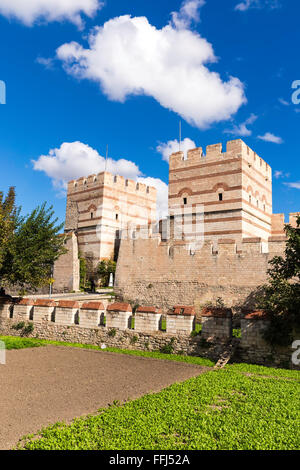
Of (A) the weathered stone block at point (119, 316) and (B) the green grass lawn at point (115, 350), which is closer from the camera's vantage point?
(B) the green grass lawn at point (115, 350)

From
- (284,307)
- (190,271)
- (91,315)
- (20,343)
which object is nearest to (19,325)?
(20,343)

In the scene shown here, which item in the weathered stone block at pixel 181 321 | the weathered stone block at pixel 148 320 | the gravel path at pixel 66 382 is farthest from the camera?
the weathered stone block at pixel 148 320

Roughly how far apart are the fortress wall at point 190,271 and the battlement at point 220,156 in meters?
6.57

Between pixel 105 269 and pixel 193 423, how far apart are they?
75.7ft

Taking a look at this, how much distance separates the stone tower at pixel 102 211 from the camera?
1153 inches

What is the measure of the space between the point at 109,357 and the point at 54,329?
3.82 metres

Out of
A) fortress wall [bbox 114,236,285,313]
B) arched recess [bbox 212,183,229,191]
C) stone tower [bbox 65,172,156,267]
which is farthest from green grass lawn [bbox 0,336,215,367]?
stone tower [bbox 65,172,156,267]

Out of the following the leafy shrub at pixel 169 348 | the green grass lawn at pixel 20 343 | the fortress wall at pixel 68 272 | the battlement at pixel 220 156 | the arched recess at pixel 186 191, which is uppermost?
the battlement at pixel 220 156

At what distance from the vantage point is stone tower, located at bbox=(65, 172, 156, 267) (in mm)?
29281

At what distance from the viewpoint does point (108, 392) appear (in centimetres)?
669

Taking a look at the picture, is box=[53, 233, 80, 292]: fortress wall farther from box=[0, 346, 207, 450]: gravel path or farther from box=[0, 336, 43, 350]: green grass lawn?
box=[0, 346, 207, 450]: gravel path

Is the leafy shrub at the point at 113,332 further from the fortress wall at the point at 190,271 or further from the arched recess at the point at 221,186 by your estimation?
the arched recess at the point at 221,186

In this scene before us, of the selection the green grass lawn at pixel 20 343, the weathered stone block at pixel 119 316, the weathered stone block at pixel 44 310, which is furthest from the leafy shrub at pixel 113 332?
the weathered stone block at pixel 44 310
